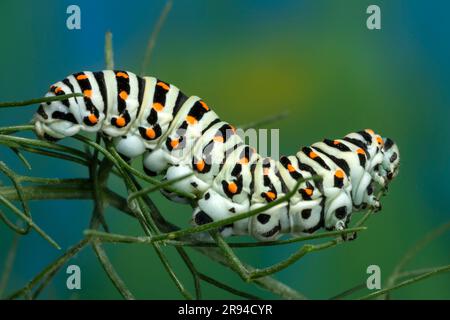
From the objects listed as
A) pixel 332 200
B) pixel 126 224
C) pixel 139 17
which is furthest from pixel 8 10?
pixel 332 200

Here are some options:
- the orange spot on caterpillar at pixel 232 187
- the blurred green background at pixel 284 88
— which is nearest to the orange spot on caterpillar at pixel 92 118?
the orange spot on caterpillar at pixel 232 187

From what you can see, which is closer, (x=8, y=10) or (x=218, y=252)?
(x=218, y=252)

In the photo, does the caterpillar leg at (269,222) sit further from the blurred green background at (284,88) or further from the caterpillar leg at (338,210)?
the blurred green background at (284,88)

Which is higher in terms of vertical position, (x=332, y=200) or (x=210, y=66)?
(x=210, y=66)

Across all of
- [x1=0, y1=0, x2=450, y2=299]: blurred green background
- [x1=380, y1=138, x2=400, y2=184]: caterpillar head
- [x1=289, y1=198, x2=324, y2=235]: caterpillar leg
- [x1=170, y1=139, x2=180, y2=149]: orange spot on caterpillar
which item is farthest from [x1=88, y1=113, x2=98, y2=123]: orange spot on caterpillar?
[x1=0, y1=0, x2=450, y2=299]: blurred green background
